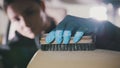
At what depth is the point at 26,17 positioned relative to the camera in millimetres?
1060

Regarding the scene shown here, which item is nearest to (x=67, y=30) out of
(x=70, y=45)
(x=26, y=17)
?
(x=70, y=45)

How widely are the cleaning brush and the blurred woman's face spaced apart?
59 millimetres

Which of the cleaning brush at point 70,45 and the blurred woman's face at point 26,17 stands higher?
the blurred woman's face at point 26,17

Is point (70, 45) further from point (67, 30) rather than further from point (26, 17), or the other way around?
point (26, 17)

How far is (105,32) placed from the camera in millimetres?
1058

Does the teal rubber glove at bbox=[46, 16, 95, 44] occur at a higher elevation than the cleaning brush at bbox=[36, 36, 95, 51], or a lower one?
higher

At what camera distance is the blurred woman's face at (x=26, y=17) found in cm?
105

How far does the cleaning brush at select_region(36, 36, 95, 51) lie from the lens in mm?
1050

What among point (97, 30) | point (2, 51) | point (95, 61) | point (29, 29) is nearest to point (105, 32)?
point (97, 30)

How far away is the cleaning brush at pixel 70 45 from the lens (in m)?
1.05

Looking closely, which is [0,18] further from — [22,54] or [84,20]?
[84,20]

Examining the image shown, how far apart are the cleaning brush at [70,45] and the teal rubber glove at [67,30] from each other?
0.02m

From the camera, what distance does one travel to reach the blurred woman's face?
1.05m

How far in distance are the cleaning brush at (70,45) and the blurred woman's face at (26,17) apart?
59 millimetres
